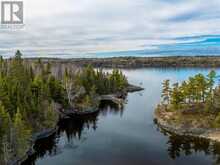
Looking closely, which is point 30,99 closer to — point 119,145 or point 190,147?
point 119,145

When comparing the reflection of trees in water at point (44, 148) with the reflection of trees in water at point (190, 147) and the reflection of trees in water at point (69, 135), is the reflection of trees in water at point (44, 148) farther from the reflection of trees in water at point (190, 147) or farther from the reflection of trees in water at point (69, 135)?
the reflection of trees in water at point (190, 147)

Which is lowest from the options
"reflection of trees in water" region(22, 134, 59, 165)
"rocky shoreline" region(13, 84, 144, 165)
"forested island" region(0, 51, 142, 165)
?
"reflection of trees in water" region(22, 134, 59, 165)

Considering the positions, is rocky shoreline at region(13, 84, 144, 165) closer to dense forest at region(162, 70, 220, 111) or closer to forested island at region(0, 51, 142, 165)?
forested island at region(0, 51, 142, 165)

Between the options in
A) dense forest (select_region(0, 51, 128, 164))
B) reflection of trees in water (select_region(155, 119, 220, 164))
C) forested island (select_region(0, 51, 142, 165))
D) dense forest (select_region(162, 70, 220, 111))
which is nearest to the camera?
dense forest (select_region(0, 51, 128, 164))

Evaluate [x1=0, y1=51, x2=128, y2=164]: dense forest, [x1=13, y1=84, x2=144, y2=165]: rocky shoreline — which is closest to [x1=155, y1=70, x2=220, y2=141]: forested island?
[x1=13, y1=84, x2=144, y2=165]: rocky shoreline

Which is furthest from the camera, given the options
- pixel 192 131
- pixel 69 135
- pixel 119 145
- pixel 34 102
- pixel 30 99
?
pixel 69 135

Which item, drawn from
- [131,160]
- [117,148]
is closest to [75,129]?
[117,148]

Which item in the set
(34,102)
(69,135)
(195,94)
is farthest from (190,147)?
(34,102)
